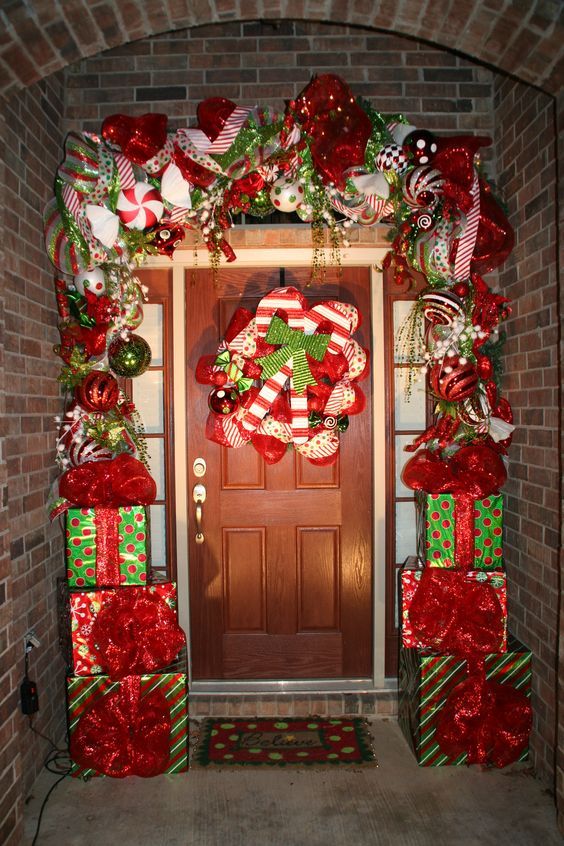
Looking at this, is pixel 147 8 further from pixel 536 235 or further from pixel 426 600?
pixel 426 600

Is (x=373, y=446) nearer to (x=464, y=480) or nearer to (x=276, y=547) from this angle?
(x=464, y=480)

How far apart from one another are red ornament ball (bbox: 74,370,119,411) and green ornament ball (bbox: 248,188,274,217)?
0.92 metres

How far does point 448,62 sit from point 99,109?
1622mm

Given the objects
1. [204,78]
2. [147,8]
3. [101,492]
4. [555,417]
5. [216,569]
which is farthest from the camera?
[216,569]

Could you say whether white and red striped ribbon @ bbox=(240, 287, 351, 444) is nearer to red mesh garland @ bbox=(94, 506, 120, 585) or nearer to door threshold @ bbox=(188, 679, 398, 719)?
red mesh garland @ bbox=(94, 506, 120, 585)

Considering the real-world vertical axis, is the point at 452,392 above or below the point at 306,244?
below

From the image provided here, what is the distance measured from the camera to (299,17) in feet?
6.76

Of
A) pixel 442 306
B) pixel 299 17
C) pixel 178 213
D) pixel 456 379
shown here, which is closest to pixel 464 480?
pixel 456 379

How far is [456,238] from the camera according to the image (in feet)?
7.80

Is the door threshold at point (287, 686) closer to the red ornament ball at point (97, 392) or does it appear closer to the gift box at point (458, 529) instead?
the gift box at point (458, 529)

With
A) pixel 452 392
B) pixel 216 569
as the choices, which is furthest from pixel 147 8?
pixel 216 569

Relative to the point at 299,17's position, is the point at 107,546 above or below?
below

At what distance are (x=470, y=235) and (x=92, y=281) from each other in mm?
1498

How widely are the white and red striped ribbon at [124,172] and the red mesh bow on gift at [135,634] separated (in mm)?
1606
